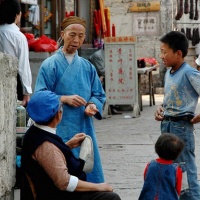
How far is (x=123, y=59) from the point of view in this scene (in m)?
14.9

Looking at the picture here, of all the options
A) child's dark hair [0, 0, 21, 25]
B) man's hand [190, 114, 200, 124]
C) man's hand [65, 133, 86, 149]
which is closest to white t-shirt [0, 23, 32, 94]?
child's dark hair [0, 0, 21, 25]

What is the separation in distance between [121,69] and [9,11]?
7.37 m

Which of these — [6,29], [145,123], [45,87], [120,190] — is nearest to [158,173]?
[45,87]

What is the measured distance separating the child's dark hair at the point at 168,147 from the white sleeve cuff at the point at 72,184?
1.08 m

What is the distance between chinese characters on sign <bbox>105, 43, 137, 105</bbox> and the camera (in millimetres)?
14938

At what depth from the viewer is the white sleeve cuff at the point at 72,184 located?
4.46 metres

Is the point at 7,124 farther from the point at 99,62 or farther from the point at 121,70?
the point at 99,62

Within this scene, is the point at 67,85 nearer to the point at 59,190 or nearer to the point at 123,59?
Result: the point at 59,190

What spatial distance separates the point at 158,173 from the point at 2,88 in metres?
1.41

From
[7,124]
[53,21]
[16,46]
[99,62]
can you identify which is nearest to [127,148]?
[16,46]

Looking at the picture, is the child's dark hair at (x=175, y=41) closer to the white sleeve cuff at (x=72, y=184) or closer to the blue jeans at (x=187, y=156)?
the blue jeans at (x=187, y=156)

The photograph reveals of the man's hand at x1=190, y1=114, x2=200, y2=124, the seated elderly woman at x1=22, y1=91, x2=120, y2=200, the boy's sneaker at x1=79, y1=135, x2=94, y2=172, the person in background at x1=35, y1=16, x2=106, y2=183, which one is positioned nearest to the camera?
the seated elderly woman at x1=22, y1=91, x2=120, y2=200

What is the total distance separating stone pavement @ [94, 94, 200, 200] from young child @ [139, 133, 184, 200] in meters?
1.66

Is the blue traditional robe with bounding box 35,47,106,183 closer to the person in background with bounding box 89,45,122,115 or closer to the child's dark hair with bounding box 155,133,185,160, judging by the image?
the child's dark hair with bounding box 155,133,185,160
